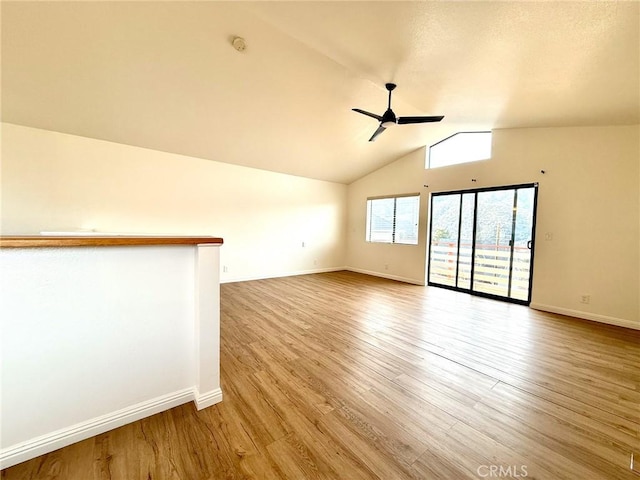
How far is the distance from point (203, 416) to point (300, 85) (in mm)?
3600

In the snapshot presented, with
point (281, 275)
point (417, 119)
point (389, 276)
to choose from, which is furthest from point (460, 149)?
point (281, 275)

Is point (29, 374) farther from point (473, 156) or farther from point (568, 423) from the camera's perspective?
point (473, 156)

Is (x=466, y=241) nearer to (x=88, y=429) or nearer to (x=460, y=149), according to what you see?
(x=460, y=149)

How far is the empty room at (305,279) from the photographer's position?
1285 millimetres

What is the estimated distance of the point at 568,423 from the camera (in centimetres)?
155

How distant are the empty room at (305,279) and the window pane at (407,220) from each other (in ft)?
0.55

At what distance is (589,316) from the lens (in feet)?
11.5

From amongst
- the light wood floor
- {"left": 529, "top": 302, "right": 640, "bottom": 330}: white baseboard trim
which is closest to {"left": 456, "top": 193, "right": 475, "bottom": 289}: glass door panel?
{"left": 529, "top": 302, "right": 640, "bottom": 330}: white baseboard trim

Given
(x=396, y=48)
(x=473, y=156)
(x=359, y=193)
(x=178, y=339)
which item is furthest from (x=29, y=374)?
(x=359, y=193)

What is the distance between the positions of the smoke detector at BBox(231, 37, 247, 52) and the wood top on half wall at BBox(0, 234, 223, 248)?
223 cm

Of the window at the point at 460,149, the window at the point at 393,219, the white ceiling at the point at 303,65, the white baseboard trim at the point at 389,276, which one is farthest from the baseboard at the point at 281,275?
the window at the point at 460,149

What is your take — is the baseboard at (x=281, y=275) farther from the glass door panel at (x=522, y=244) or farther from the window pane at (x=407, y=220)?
the glass door panel at (x=522, y=244)

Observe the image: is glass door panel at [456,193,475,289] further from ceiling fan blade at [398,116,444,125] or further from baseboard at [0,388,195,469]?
baseboard at [0,388,195,469]

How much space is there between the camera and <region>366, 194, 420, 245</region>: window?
570 cm
